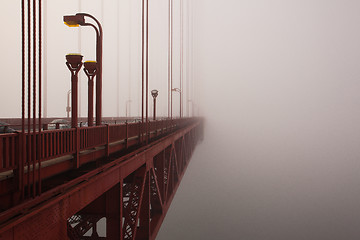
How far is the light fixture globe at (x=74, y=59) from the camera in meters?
5.77

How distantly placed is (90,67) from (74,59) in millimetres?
1937

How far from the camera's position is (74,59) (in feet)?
19.1

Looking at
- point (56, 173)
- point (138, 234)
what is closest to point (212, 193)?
point (138, 234)

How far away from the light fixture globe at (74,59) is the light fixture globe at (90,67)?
1773 millimetres

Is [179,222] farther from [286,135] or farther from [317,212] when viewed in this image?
[286,135]

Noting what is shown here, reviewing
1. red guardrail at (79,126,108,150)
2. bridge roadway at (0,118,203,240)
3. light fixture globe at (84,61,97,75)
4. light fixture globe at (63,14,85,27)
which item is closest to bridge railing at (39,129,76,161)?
bridge roadway at (0,118,203,240)

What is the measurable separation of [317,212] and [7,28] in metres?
48.1

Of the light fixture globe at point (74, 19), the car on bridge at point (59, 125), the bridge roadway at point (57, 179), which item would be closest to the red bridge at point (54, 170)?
the bridge roadway at point (57, 179)

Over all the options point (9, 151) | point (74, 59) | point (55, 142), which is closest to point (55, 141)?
point (55, 142)

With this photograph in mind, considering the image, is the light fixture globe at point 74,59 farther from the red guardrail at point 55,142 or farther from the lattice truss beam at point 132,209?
the lattice truss beam at point 132,209

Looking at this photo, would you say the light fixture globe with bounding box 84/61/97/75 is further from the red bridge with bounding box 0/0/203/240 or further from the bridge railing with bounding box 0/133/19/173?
the bridge railing with bounding box 0/133/19/173

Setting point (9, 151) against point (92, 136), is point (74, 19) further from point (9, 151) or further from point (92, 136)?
point (9, 151)

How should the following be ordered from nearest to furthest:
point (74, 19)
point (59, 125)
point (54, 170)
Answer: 1. point (54, 170)
2. point (59, 125)
3. point (74, 19)

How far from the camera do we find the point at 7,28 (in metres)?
17.5
